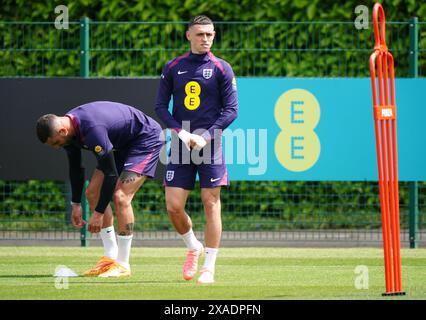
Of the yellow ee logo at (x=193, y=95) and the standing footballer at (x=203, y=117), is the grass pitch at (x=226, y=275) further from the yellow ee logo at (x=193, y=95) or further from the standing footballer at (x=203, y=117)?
the yellow ee logo at (x=193, y=95)

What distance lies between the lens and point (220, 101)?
966 cm

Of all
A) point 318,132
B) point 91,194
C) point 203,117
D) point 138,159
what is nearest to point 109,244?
point 91,194

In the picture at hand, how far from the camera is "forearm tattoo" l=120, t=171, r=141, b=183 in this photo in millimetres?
10070

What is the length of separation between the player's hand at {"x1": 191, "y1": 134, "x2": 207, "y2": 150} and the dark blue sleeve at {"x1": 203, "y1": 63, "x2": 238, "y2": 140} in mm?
194

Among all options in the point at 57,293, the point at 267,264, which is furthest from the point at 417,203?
the point at 57,293

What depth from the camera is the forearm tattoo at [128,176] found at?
396 inches

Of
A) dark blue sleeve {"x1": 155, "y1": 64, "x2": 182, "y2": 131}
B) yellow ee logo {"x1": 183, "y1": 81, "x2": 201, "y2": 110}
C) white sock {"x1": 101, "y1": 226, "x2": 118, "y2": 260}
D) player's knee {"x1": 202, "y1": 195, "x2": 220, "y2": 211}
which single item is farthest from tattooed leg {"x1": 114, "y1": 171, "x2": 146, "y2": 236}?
yellow ee logo {"x1": 183, "y1": 81, "x2": 201, "y2": 110}

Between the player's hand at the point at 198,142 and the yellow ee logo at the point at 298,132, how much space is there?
417cm

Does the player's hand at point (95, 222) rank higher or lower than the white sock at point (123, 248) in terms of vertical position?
higher

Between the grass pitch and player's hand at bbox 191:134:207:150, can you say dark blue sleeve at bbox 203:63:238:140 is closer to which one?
player's hand at bbox 191:134:207:150

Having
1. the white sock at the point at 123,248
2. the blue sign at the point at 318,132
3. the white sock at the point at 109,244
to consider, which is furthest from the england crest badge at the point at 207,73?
the blue sign at the point at 318,132

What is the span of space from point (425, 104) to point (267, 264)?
128 inches

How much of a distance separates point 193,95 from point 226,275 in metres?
1.78

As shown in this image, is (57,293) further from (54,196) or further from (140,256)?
(54,196)
